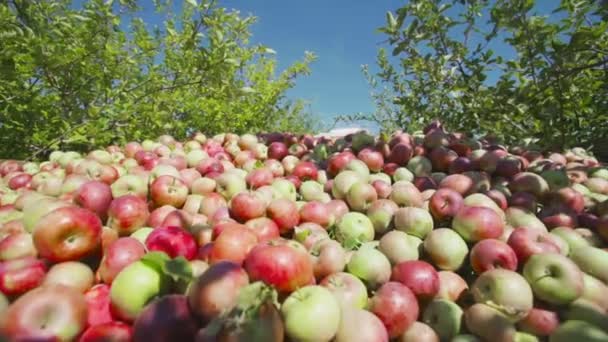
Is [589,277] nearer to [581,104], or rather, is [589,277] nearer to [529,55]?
[529,55]

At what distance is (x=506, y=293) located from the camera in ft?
6.06

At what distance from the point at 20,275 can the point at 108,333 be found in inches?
26.8

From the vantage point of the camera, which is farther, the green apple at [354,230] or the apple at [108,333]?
the green apple at [354,230]

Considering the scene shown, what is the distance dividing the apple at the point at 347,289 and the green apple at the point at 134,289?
893mm

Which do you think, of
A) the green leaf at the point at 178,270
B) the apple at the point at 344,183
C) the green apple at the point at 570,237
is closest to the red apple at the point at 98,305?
the green leaf at the point at 178,270

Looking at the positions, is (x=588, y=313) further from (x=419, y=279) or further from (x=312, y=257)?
(x=312, y=257)

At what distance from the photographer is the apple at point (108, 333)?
158 centimetres

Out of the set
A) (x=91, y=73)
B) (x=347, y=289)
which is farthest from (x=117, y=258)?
(x=91, y=73)

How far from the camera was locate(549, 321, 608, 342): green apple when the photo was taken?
5.21 ft

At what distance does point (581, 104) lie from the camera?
4453mm

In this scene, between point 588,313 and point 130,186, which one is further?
point 130,186

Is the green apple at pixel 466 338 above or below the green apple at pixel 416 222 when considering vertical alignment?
below

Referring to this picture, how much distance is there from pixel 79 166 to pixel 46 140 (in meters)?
1.37

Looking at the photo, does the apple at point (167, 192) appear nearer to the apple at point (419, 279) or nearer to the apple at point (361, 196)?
the apple at point (361, 196)
